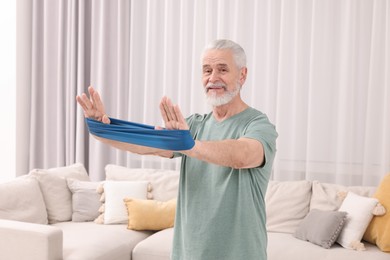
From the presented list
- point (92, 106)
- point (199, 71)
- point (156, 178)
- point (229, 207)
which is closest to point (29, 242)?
point (156, 178)

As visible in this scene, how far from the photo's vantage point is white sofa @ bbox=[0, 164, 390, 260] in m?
2.85

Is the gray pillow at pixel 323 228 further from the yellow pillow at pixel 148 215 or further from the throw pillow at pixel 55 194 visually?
the throw pillow at pixel 55 194

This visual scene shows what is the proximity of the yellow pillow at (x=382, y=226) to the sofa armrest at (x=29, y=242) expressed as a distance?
1.80 metres

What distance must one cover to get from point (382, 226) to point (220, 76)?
183 centimetres

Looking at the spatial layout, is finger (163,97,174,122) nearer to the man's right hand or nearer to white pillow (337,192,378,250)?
the man's right hand

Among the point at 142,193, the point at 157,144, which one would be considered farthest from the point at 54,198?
the point at 157,144

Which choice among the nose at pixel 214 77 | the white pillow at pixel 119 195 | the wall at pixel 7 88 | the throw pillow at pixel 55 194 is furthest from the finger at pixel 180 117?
the wall at pixel 7 88

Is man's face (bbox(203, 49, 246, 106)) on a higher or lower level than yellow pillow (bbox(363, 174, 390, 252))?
higher

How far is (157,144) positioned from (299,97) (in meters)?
2.63

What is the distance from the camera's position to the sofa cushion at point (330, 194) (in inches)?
129

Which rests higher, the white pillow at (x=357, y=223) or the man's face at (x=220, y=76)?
the man's face at (x=220, y=76)

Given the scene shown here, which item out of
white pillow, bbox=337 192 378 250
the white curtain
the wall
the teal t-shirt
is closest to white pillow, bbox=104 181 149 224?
the white curtain

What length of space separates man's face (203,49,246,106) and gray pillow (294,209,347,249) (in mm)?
1666

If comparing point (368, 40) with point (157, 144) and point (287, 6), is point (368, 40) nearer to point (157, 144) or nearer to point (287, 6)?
point (287, 6)
